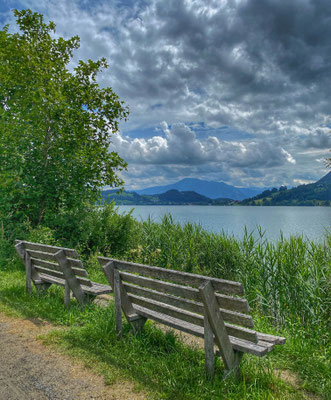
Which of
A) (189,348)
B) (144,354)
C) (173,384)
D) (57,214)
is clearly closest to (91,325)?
(144,354)

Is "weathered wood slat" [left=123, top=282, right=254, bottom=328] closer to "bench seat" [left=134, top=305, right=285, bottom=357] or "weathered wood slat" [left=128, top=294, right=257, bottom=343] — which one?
"weathered wood slat" [left=128, top=294, right=257, bottom=343]

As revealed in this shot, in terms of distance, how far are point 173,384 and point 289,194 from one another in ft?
671

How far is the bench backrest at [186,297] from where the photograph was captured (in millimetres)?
3109

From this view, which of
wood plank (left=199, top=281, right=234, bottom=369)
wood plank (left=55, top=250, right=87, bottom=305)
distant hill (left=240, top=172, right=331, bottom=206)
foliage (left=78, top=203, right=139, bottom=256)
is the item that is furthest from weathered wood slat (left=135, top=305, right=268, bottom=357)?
distant hill (left=240, top=172, right=331, bottom=206)

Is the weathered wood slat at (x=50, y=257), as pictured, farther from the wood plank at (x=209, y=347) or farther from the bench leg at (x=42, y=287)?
the wood plank at (x=209, y=347)

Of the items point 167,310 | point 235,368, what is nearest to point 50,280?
point 167,310

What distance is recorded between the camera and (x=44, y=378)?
12.2 ft

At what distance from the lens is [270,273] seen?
296 inches

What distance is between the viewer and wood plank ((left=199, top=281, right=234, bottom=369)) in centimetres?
317

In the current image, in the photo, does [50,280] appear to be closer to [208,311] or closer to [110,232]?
[208,311]

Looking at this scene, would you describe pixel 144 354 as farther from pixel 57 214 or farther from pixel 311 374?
pixel 57 214

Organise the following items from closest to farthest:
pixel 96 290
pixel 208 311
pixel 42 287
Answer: pixel 208 311
pixel 96 290
pixel 42 287

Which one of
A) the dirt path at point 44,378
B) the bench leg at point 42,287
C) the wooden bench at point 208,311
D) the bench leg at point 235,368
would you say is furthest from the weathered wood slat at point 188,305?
the bench leg at point 42,287

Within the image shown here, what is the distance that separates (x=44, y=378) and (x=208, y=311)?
215cm
